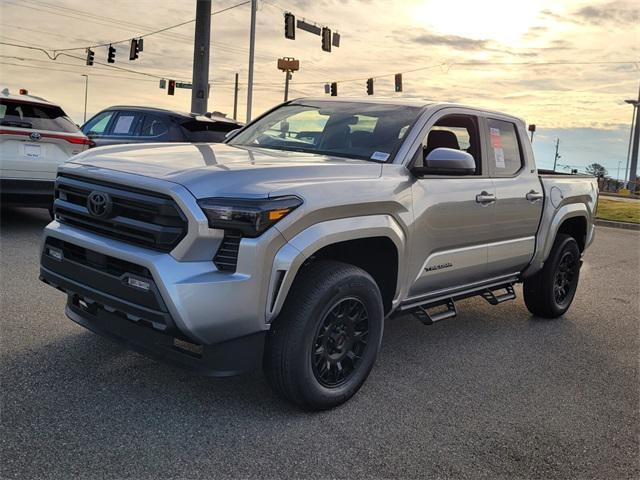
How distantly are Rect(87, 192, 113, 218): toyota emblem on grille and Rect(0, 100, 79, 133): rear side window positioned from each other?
17.4 ft

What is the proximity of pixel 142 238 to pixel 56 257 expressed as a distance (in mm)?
775

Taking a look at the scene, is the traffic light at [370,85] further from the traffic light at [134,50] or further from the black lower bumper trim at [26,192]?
the black lower bumper trim at [26,192]

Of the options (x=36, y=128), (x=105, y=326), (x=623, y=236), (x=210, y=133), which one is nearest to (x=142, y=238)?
(x=105, y=326)

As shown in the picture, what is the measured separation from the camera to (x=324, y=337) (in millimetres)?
3521

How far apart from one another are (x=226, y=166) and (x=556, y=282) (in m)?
4.09

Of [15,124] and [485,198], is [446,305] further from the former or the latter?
[15,124]

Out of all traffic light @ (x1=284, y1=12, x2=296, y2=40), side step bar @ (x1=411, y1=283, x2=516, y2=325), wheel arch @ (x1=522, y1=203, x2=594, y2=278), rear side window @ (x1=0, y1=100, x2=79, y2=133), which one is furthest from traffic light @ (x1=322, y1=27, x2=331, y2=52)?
side step bar @ (x1=411, y1=283, x2=516, y2=325)

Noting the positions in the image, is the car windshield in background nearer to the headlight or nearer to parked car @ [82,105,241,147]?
the headlight

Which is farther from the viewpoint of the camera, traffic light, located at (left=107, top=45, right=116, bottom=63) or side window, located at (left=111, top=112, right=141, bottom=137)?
traffic light, located at (left=107, top=45, right=116, bottom=63)

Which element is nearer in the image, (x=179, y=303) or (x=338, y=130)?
(x=179, y=303)

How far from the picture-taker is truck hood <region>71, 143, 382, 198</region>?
10.3ft

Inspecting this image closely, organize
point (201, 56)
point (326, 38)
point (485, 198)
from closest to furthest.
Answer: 1. point (485, 198)
2. point (201, 56)
3. point (326, 38)

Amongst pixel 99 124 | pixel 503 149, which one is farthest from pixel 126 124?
pixel 503 149

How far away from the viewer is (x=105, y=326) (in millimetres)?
3412
